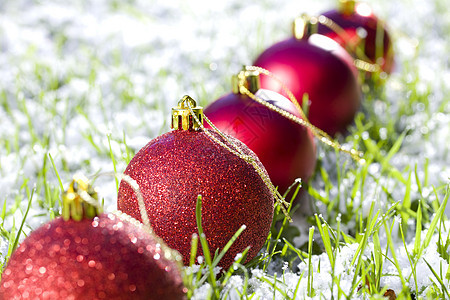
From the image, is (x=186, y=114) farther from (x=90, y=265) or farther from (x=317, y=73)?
(x=317, y=73)

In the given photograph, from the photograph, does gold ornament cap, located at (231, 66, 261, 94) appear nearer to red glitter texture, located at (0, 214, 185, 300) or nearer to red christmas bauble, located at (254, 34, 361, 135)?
red christmas bauble, located at (254, 34, 361, 135)

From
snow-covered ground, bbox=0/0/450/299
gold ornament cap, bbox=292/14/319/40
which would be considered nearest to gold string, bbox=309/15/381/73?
snow-covered ground, bbox=0/0/450/299

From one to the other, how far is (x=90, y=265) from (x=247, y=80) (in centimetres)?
85

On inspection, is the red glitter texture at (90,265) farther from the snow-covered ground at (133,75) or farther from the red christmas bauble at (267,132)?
the red christmas bauble at (267,132)

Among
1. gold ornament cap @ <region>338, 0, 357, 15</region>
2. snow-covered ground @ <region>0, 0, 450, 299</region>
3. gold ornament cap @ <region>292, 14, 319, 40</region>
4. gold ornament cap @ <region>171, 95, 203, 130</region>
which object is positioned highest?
gold ornament cap @ <region>338, 0, 357, 15</region>

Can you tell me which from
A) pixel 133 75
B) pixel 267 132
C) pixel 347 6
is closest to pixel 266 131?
pixel 267 132

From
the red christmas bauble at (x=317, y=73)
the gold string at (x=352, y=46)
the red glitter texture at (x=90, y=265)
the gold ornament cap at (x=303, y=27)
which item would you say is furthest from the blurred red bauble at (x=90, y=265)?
the gold string at (x=352, y=46)

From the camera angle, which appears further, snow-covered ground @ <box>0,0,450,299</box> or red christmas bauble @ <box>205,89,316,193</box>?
snow-covered ground @ <box>0,0,450,299</box>

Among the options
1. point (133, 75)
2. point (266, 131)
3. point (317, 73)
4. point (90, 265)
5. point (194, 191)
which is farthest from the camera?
point (133, 75)

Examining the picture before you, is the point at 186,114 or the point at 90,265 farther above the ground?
the point at 186,114

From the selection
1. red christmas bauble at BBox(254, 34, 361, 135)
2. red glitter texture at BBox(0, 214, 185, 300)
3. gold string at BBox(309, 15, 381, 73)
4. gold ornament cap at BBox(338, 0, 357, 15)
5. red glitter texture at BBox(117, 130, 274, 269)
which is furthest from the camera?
gold ornament cap at BBox(338, 0, 357, 15)

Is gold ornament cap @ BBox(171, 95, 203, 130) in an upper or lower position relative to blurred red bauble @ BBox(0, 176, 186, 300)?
upper

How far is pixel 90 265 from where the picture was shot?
1.04 meters

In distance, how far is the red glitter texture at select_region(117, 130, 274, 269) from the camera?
1306 millimetres
